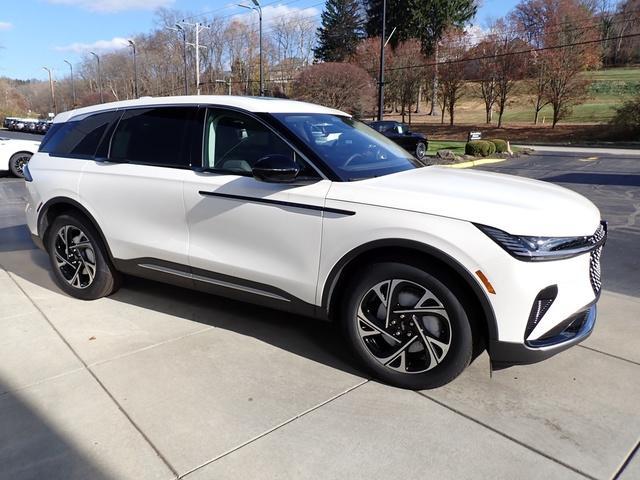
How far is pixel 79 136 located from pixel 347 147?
247 cm

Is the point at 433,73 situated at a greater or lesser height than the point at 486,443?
greater

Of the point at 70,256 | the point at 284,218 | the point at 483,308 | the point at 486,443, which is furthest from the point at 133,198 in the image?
the point at 486,443

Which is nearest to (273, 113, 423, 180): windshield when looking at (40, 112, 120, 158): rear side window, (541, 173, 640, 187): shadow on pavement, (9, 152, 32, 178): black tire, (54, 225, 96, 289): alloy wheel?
(40, 112, 120, 158): rear side window

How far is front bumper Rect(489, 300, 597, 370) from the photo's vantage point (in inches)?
106

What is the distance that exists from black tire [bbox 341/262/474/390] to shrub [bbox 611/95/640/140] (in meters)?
33.3

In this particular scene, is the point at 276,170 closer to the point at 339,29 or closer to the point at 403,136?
the point at 403,136

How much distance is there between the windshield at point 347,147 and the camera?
3295 mm

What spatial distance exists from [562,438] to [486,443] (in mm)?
406

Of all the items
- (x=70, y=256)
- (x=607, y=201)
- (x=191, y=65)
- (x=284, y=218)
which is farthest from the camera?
(x=191, y=65)

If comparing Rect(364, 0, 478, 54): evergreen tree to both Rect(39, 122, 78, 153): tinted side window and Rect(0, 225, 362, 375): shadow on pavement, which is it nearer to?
Rect(39, 122, 78, 153): tinted side window

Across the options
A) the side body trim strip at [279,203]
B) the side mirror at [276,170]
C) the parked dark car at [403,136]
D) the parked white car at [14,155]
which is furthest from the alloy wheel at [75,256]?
the parked dark car at [403,136]

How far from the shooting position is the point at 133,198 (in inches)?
155

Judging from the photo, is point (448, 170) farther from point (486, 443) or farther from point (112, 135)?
point (112, 135)

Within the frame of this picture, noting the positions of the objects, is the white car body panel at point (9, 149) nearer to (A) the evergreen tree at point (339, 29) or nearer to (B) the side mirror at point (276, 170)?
(B) the side mirror at point (276, 170)
